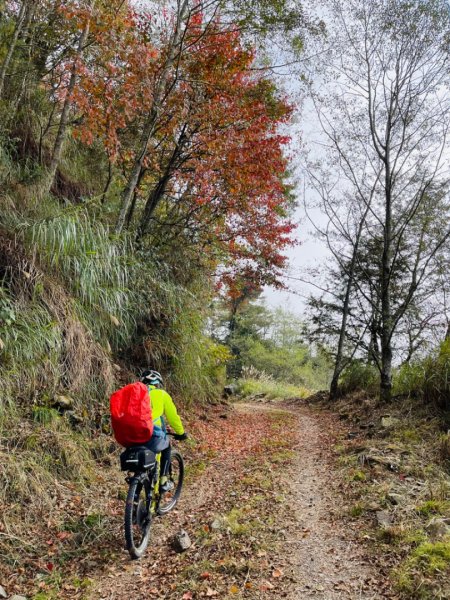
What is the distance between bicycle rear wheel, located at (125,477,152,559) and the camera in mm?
3576

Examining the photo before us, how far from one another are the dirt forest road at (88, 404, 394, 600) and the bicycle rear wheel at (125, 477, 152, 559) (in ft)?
0.43

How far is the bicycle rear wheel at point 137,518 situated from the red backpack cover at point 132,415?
0.43 metres

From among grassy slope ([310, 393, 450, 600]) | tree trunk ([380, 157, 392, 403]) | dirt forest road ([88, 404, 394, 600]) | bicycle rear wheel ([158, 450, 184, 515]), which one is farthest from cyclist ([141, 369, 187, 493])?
tree trunk ([380, 157, 392, 403])

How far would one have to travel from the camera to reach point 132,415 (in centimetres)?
369

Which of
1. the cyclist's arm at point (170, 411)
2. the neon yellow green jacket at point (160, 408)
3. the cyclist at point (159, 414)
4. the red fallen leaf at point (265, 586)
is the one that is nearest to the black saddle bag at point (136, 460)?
Result: the cyclist at point (159, 414)

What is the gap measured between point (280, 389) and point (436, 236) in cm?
1134

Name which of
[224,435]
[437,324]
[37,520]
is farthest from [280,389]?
Result: [37,520]

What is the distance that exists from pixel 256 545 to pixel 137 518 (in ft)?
3.96

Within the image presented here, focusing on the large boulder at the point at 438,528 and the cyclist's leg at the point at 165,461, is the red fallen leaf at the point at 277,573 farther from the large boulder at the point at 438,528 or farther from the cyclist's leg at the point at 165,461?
the cyclist's leg at the point at 165,461

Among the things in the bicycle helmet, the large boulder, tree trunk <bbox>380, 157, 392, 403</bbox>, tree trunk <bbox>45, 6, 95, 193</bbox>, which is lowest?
the large boulder

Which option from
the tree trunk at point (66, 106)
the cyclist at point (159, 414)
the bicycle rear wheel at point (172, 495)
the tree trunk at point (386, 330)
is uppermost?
the tree trunk at point (66, 106)

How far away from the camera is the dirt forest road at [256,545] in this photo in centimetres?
325

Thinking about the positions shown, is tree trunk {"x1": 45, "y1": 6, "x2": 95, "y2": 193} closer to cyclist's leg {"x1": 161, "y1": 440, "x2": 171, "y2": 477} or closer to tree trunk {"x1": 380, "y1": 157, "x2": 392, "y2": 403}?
cyclist's leg {"x1": 161, "y1": 440, "x2": 171, "y2": 477}

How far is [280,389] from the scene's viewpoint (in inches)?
821
